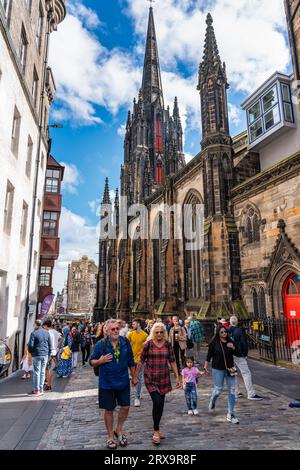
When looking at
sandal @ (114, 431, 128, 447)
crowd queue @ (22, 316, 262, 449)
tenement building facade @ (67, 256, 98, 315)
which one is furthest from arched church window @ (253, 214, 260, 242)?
tenement building facade @ (67, 256, 98, 315)

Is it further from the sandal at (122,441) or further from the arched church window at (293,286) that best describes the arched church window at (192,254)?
the sandal at (122,441)

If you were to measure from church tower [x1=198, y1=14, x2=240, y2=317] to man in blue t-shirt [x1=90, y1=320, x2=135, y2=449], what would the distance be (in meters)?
11.3

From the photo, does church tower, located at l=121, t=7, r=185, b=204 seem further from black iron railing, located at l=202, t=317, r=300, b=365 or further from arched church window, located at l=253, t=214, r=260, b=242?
black iron railing, located at l=202, t=317, r=300, b=365

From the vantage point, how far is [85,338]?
14.2 m

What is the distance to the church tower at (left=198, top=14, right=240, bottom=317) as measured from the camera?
15.4 metres

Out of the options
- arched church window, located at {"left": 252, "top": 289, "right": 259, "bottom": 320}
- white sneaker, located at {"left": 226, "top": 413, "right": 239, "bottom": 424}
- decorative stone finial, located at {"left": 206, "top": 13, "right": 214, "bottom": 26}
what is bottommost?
white sneaker, located at {"left": 226, "top": 413, "right": 239, "bottom": 424}

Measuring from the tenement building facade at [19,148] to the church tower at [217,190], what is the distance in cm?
871

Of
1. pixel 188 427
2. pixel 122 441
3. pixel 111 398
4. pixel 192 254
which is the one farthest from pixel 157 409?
pixel 192 254

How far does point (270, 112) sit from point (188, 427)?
1710cm

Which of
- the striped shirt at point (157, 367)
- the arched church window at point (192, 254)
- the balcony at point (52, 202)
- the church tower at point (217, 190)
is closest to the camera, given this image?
the striped shirt at point (157, 367)

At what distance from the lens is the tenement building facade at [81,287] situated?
7681cm

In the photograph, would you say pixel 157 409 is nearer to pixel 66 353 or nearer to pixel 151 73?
pixel 66 353

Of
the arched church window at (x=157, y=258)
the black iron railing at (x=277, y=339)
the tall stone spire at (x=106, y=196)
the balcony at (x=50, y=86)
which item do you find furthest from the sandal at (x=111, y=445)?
the tall stone spire at (x=106, y=196)

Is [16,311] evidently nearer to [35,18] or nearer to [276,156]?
[35,18]
